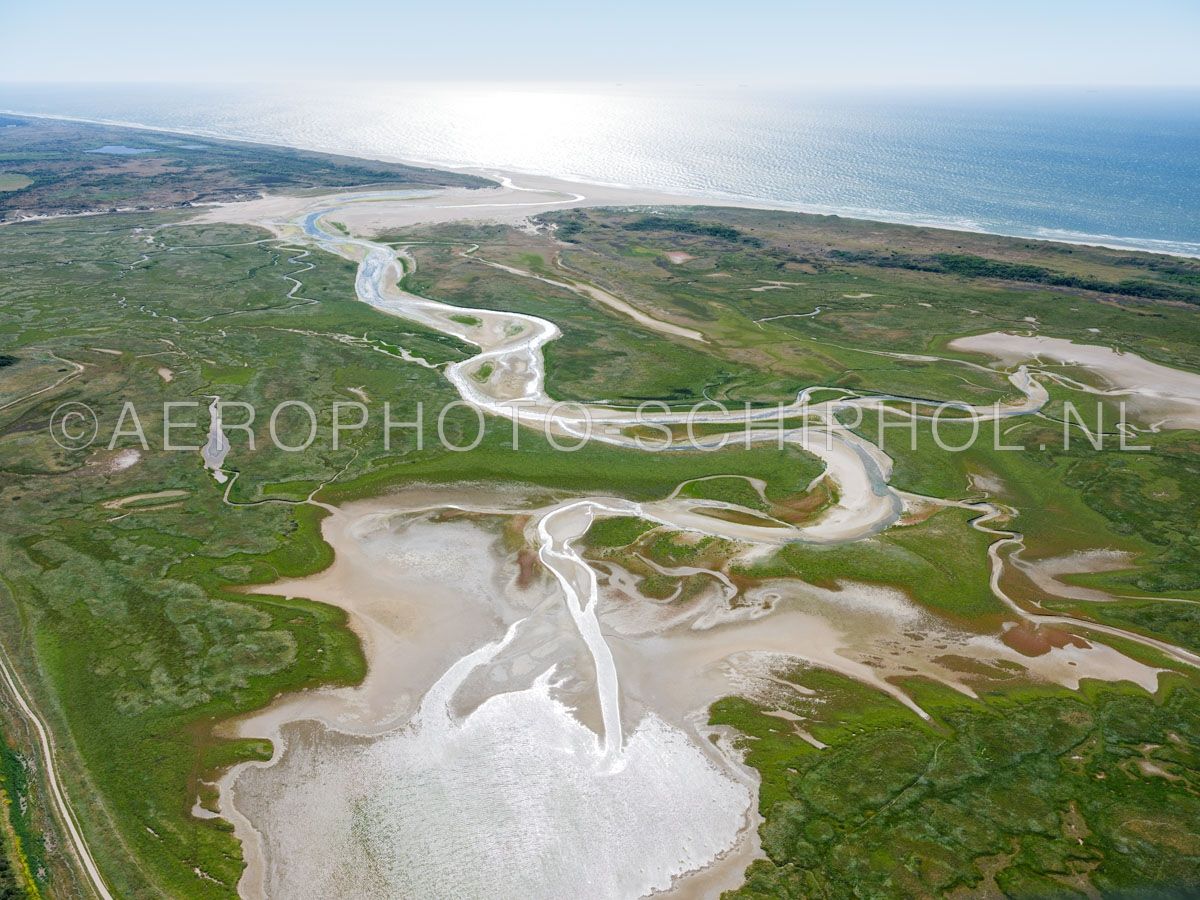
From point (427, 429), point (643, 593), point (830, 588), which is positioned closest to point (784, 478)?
point (830, 588)

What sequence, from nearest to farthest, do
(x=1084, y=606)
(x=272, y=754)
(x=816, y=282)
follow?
(x=272, y=754) < (x=1084, y=606) < (x=816, y=282)

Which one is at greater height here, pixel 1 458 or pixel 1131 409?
pixel 1131 409

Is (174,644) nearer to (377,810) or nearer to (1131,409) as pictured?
(377,810)

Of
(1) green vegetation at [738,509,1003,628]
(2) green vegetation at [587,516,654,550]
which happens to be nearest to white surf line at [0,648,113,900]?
(2) green vegetation at [587,516,654,550]

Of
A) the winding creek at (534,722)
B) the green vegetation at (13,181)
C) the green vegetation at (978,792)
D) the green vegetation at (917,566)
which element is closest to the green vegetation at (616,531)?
the winding creek at (534,722)

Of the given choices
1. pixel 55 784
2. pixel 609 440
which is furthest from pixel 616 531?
pixel 55 784

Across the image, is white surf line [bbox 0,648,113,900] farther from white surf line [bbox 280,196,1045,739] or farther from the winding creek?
white surf line [bbox 280,196,1045,739]

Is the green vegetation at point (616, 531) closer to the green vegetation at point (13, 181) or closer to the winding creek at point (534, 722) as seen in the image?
the winding creek at point (534, 722)
